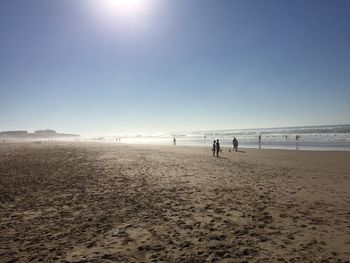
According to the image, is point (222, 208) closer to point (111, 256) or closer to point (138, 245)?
point (138, 245)

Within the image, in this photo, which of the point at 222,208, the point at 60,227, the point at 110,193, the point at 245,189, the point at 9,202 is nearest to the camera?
the point at 60,227

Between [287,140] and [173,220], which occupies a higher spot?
[287,140]

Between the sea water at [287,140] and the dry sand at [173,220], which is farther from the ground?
the sea water at [287,140]

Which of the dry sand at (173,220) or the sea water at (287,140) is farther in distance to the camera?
the sea water at (287,140)

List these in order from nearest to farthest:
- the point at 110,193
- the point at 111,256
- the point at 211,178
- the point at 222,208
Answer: the point at 111,256 → the point at 222,208 → the point at 110,193 → the point at 211,178

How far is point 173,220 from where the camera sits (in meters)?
7.73

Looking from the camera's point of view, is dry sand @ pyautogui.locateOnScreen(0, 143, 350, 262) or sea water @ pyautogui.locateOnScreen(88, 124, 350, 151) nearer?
dry sand @ pyautogui.locateOnScreen(0, 143, 350, 262)

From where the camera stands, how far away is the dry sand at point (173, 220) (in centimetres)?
567

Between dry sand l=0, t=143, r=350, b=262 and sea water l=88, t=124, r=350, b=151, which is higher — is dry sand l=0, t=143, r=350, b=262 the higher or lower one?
the lower one

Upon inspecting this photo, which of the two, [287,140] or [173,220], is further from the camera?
[287,140]

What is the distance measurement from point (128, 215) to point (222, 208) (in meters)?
3.09

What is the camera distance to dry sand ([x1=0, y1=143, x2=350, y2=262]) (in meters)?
5.67

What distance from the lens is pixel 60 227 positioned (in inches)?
284

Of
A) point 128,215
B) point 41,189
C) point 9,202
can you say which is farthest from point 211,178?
point 9,202
